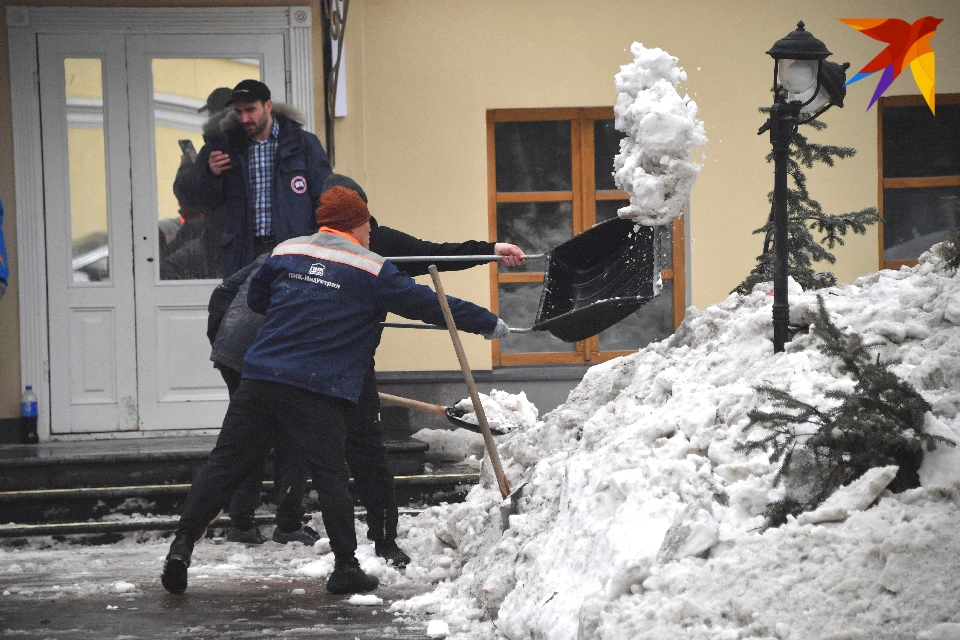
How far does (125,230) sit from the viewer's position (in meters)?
7.76

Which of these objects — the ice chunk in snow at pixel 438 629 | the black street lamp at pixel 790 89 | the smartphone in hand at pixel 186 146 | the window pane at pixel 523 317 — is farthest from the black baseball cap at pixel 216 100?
the ice chunk in snow at pixel 438 629

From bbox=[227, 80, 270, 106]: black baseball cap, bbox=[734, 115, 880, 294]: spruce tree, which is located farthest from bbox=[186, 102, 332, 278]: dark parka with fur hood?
bbox=[734, 115, 880, 294]: spruce tree

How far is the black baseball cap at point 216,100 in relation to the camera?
7820 millimetres

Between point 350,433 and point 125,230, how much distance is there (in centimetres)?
325

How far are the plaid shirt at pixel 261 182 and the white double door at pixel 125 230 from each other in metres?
1.65

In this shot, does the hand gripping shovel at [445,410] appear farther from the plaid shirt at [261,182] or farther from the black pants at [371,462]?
the plaid shirt at [261,182]

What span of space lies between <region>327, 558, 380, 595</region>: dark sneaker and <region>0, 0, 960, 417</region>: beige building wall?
3.30 meters

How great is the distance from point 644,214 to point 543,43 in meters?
3.07

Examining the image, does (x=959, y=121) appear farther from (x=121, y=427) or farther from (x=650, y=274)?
(x=121, y=427)

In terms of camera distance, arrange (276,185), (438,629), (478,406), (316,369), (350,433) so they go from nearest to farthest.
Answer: (438,629) < (316,369) < (478,406) < (350,433) < (276,185)

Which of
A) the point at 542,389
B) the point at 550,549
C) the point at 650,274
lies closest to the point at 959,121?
the point at 542,389

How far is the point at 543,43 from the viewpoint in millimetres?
8258

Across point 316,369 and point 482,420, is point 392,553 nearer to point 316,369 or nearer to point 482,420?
point 482,420

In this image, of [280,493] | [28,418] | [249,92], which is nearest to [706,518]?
[280,493]
